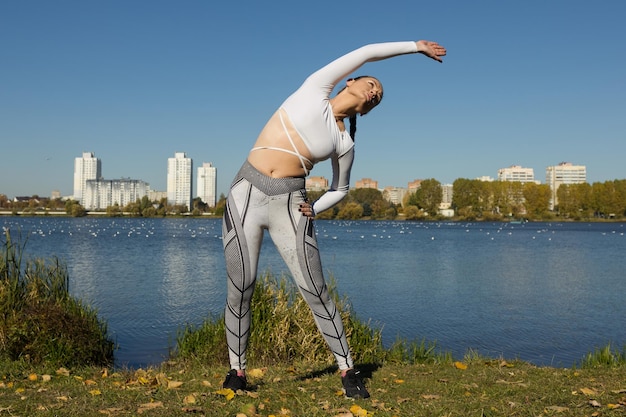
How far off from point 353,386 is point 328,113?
225cm

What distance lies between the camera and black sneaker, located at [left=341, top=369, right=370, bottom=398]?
15.8 feet

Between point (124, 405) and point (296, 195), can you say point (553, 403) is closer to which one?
point (296, 195)

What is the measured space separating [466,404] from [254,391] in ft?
5.83

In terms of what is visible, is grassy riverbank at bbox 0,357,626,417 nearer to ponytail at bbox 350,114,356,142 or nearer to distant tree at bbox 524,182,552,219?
ponytail at bbox 350,114,356,142

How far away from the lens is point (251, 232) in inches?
181

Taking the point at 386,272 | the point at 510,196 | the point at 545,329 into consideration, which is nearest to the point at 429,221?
the point at 510,196

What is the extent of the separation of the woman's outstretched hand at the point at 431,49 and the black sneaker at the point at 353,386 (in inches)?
106

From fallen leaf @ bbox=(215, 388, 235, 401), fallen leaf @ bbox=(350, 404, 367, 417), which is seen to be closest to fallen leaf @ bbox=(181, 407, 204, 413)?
fallen leaf @ bbox=(215, 388, 235, 401)

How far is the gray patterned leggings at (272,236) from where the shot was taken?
455 cm

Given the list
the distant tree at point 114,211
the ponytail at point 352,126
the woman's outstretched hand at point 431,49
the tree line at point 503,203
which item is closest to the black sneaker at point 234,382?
the ponytail at point 352,126

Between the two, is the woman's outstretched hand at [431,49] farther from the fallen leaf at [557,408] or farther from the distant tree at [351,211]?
the distant tree at [351,211]

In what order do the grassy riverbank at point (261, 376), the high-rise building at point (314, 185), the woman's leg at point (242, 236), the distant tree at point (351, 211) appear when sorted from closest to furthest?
1. the grassy riverbank at point (261, 376)
2. the woman's leg at point (242, 236)
3. the high-rise building at point (314, 185)
4. the distant tree at point (351, 211)

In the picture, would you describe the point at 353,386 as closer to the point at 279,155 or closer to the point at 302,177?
the point at 302,177

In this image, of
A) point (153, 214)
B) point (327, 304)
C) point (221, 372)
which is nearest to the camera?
point (327, 304)
